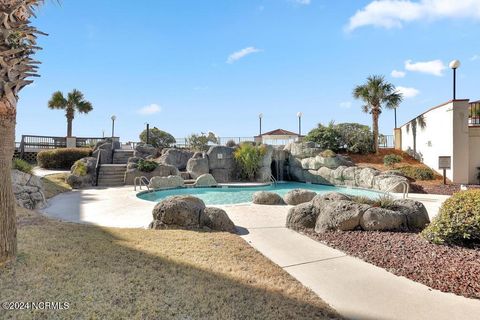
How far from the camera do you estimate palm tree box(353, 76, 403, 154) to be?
20.0 meters

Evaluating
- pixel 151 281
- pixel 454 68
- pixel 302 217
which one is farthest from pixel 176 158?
pixel 151 281

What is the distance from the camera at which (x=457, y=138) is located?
13930mm

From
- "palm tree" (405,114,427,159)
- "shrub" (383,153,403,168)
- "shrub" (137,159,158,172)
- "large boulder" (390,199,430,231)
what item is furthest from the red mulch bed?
"palm tree" (405,114,427,159)

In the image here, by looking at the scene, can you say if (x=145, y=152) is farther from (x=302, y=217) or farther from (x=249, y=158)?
(x=302, y=217)

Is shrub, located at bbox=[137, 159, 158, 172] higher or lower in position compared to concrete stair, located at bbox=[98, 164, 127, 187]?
higher

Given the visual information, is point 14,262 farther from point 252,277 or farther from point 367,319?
point 367,319

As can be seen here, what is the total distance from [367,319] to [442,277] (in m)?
1.56

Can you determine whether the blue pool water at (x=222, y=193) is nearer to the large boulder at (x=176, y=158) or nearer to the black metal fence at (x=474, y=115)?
the large boulder at (x=176, y=158)

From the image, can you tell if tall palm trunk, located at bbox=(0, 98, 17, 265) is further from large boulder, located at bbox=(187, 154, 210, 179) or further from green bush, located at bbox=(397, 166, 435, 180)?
green bush, located at bbox=(397, 166, 435, 180)

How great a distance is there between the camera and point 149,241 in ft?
15.5

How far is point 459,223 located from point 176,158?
1658 cm

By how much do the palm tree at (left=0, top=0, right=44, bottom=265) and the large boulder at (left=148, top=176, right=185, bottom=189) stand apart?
32.1ft

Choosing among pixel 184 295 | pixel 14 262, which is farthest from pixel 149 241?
pixel 184 295

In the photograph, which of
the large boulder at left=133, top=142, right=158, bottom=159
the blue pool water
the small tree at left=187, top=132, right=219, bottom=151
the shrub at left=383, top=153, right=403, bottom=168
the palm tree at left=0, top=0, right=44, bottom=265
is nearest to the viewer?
the palm tree at left=0, top=0, right=44, bottom=265
